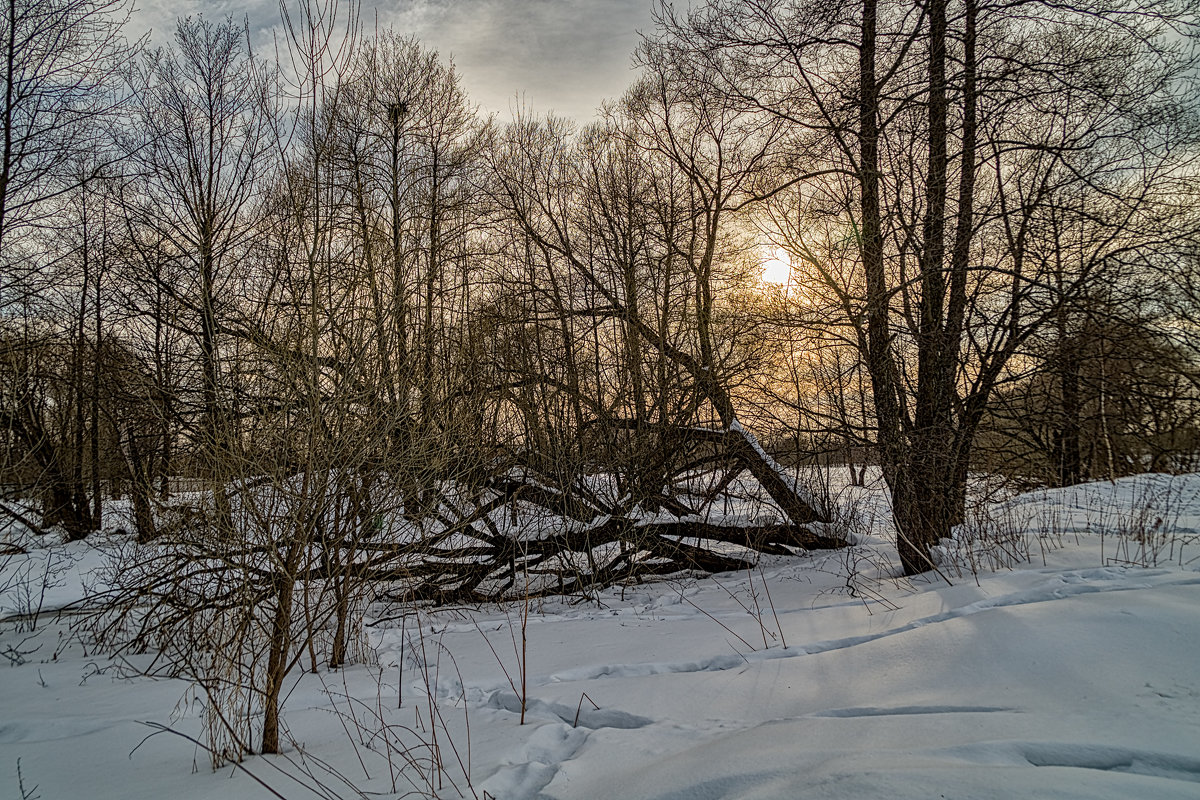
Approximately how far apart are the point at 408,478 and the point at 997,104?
6.92 metres

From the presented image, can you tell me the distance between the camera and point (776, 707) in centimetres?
322

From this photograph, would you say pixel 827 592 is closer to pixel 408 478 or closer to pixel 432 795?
pixel 408 478

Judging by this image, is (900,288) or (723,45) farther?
(723,45)

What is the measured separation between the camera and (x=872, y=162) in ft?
23.0

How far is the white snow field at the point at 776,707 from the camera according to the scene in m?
2.13

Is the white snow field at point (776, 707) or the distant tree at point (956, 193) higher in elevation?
the distant tree at point (956, 193)

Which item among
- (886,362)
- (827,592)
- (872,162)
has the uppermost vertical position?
(872,162)

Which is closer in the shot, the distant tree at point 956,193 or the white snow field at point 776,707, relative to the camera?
the white snow field at point 776,707

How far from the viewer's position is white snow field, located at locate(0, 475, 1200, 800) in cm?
213

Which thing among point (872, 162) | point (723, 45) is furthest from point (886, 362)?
point (723, 45)

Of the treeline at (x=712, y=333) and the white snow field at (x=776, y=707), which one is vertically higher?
the treeline at (x=712, y=333)

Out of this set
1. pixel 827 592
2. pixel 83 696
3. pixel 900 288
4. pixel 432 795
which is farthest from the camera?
pixel 827 592

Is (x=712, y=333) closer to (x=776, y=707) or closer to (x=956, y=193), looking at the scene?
(x=956, y=193)

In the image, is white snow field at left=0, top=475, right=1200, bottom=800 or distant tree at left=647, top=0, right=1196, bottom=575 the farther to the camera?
distant tree at left=647, top=0, right=1196, bottom=575
